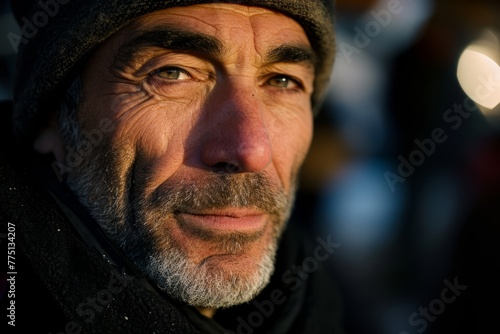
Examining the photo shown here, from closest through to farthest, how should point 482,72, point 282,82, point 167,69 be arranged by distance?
point 167,69 < point 282,82 < point 482,72

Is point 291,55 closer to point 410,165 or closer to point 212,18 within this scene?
point 212,18

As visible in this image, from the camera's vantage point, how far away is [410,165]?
13.4ft

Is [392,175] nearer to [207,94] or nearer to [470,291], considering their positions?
[470,291]

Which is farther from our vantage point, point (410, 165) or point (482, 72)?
point (410, 165)

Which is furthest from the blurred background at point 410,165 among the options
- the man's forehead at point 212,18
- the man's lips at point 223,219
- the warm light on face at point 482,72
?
the man's forehead at point 212,18

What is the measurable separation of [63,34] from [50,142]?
44 cm

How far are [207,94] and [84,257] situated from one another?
2.09 ft

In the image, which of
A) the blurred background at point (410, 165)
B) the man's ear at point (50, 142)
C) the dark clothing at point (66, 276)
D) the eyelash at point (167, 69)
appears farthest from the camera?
the blurred background at point (410, 165)

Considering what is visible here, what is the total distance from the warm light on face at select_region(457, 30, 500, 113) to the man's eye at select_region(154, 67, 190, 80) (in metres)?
2.55

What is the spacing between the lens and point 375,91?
479 cm

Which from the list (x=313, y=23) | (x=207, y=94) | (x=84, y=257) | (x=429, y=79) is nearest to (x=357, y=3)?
(x=429, y=79)

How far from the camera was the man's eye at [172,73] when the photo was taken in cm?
188

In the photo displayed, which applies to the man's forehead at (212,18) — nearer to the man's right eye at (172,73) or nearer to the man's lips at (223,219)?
the man's right eye at (172,73)

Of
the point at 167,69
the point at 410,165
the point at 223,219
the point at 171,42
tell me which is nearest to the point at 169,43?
the point at 171,42
